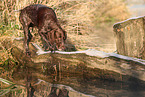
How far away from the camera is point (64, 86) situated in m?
3.76

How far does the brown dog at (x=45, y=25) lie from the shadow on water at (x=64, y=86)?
577 millimetres

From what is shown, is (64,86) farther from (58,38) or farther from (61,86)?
(58,38)

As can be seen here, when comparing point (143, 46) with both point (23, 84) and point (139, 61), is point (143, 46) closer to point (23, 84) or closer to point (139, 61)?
point (139, 61)

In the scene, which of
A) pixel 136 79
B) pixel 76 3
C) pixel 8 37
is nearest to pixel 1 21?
pixel 8 37

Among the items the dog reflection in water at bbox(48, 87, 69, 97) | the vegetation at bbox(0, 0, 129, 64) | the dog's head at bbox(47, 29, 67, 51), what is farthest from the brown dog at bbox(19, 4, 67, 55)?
the dog reflection in water at bbox(48, 87, 69, 97)

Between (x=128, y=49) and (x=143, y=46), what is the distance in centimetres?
30

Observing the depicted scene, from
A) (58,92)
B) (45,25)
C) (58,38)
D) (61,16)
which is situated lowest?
(58,92)

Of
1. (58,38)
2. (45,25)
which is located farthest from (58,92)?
(45,25)

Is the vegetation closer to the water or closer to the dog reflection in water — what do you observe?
the water

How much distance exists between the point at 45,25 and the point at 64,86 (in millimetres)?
1444

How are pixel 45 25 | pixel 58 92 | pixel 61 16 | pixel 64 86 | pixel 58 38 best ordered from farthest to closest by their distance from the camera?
1. pixel 61 16
2. pixel 45 25
3. pixel 58 38
4. pixel 64 86
5. pixel 58 92

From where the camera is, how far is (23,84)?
154 inches

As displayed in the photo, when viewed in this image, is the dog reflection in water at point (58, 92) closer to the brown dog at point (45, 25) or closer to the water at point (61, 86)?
the water at point (61, 86)

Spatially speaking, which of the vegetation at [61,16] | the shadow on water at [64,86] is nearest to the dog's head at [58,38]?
the shadow on water at [64,86]
